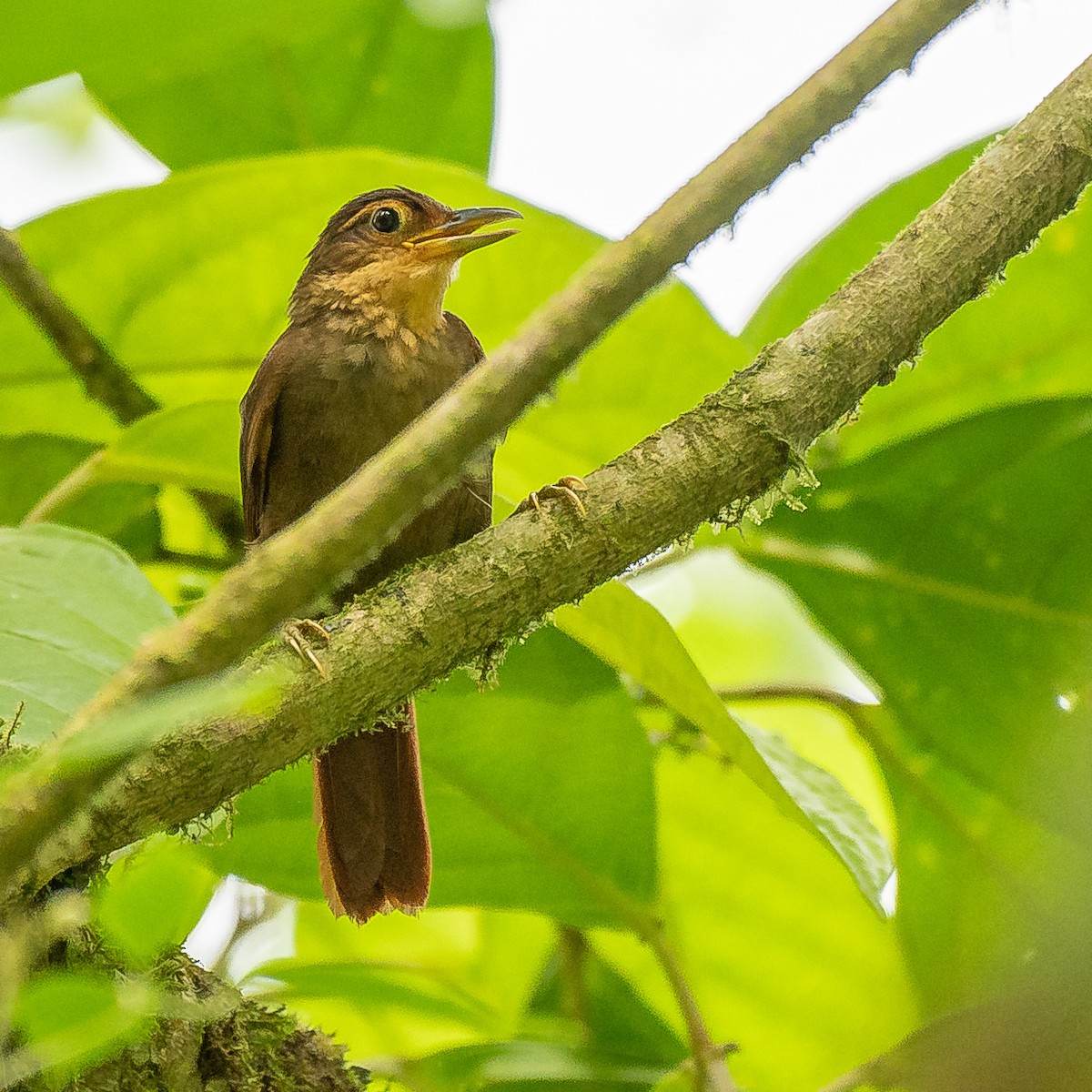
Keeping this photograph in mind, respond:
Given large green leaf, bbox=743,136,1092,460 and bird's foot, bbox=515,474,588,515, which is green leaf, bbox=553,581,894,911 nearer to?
bird's foot, bbox=515,474,588,515

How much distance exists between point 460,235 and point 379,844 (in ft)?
3.84

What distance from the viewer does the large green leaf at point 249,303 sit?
91.5 inches

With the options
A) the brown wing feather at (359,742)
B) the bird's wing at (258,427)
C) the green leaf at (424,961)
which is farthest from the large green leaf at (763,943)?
the bird's wing at (258,427)

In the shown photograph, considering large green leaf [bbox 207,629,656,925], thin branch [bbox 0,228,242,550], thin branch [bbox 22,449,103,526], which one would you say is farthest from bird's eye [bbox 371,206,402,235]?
large green leaf [bbox 207,629,656,925]

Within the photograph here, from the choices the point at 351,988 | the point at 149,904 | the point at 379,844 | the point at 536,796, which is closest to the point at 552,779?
the point at 536,796

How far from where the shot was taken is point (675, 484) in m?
1.55

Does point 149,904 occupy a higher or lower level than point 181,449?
lower

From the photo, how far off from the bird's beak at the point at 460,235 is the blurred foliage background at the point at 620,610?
47 millimetres

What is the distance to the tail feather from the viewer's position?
246 cm

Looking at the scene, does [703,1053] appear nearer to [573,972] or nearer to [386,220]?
[573,972]

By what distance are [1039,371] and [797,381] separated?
130cm

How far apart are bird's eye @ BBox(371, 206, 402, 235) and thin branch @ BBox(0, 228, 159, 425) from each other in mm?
733

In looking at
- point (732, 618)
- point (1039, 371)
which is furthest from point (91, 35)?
point (732, 618)

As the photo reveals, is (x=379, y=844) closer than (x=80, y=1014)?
No
